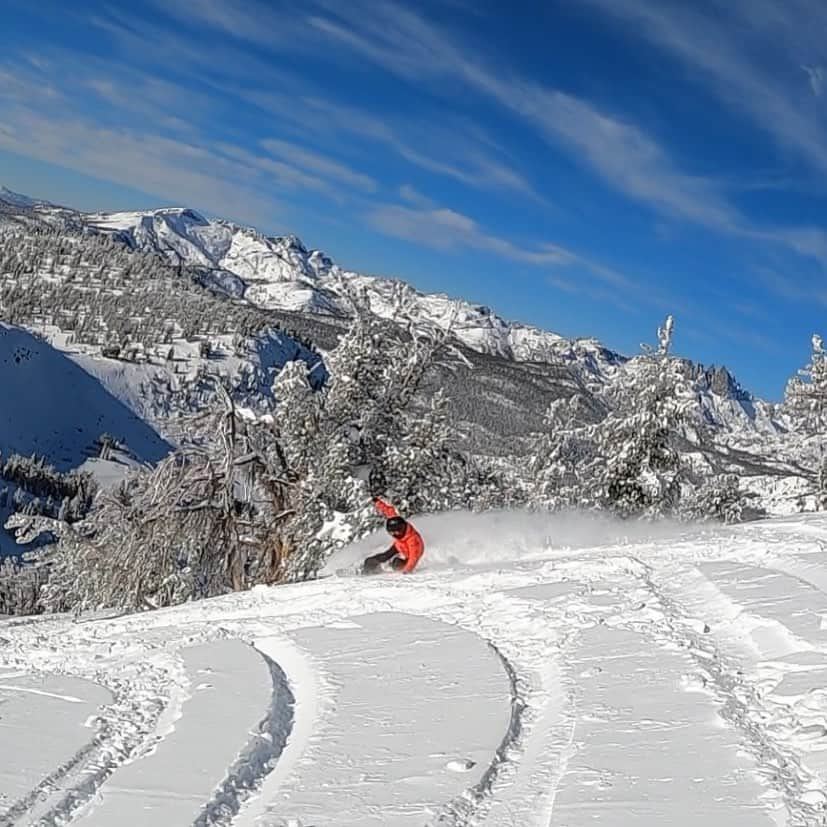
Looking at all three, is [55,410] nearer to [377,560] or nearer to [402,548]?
[377,560]

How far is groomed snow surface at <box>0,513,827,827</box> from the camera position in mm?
5059

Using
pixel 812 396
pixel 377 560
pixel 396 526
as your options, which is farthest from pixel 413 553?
pixel 812 396

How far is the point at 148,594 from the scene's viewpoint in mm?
18984

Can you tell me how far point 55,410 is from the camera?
502 feet

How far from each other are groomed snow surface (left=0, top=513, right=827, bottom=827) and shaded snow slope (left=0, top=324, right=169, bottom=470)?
→ 13324cm

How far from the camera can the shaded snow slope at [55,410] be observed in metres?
141

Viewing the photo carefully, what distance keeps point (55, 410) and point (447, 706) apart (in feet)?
522

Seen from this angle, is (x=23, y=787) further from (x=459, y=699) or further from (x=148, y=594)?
Answer: (x=148, y=594)

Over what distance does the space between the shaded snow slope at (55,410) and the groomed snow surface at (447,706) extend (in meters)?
133

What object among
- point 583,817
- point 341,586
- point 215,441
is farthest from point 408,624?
point 215,441

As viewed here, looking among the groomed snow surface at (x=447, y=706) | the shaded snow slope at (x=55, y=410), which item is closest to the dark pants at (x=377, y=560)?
the groomed snow surface at (x=447, y=706)

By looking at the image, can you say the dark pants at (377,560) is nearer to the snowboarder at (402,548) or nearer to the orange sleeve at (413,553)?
the snowboarder at (402,548)

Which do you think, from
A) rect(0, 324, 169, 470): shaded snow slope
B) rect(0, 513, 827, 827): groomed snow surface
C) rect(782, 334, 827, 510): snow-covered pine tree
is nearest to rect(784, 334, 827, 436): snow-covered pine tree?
rect(782, 334, 827, 510): snow-covered pine tree

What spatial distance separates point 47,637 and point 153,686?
3.48 m
